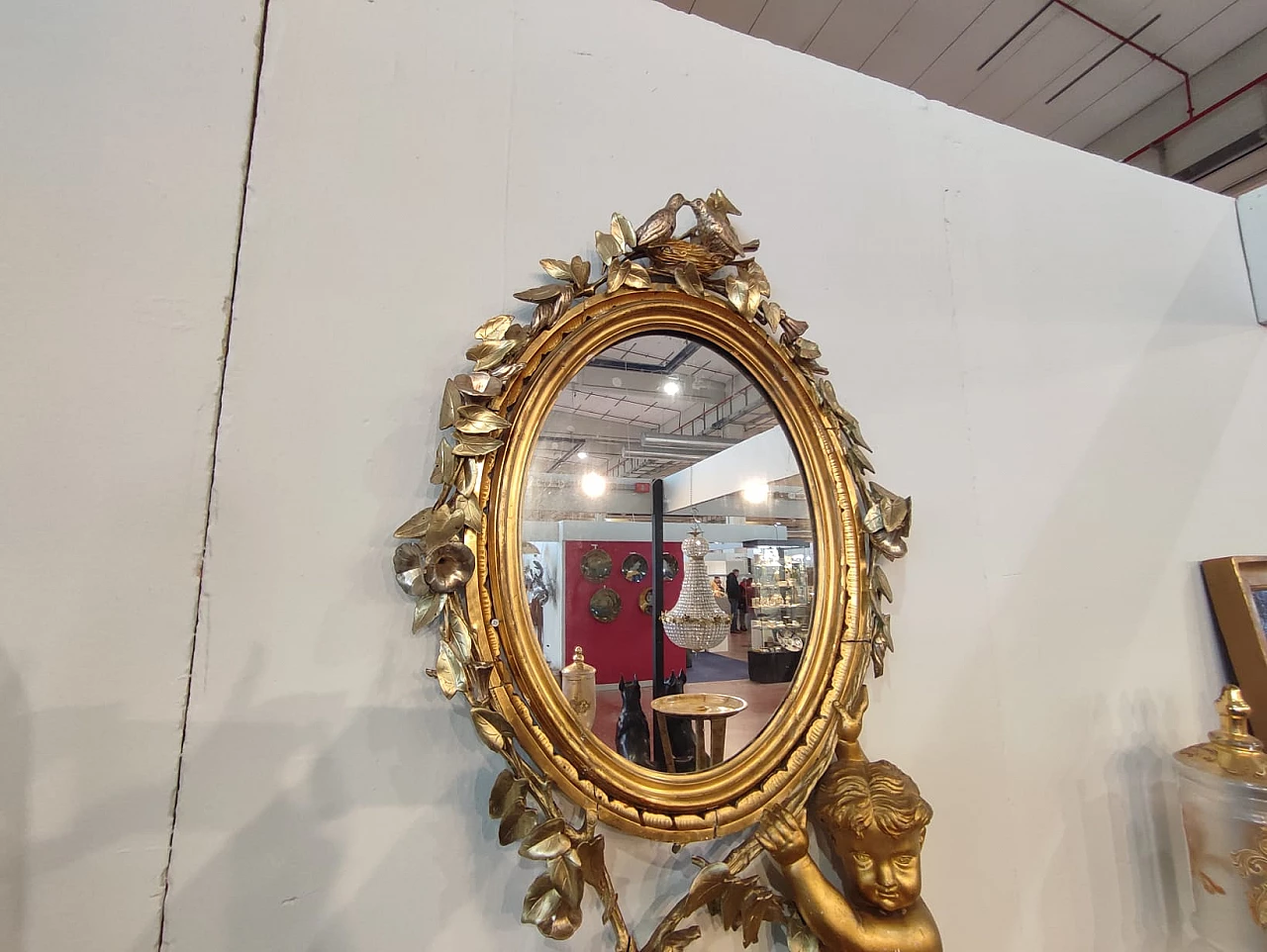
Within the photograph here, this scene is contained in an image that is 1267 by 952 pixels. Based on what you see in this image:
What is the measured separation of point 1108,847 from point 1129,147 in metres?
2.18

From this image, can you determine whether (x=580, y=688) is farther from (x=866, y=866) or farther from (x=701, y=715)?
(x=866, y=866)

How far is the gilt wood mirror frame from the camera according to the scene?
2.07 ft

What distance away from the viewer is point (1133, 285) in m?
1.26

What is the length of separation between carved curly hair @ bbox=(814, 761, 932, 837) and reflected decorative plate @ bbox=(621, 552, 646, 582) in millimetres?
352

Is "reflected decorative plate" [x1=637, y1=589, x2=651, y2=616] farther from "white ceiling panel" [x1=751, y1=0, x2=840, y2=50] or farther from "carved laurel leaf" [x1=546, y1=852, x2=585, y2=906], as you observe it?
"white ceiling panel" [x1=751, y1=0, x2=840, y2=50]

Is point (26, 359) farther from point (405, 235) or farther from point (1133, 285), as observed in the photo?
point (1133, 285)

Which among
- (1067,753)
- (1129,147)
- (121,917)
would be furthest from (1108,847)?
(1129,147)

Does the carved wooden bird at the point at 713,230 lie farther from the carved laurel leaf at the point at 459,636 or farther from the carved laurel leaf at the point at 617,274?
the carved laurel leaf at the point at 459,636

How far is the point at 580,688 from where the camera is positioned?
2.30ft

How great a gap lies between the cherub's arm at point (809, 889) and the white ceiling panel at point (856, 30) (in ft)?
6.14

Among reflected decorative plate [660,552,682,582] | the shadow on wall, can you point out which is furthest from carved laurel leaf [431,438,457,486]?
the shadow on wall

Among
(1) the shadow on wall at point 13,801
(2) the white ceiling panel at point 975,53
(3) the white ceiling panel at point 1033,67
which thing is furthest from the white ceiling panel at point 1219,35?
(1) the shadow on wall at point 13,801

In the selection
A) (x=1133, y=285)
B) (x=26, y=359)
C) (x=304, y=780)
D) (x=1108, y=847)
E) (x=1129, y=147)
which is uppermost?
(x=1129, y=147)

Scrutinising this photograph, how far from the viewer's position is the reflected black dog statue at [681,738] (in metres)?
0.72
